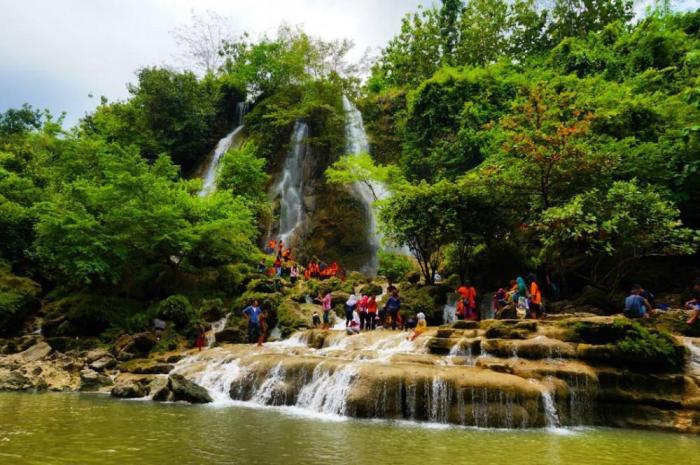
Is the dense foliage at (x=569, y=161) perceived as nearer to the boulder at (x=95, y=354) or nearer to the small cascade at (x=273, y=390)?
the small cascade at (x=273, y=390)

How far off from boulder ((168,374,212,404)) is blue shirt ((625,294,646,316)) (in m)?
12.4

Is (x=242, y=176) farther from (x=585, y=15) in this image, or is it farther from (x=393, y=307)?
(x=585, y=15)

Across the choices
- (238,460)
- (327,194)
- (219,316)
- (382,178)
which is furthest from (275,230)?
(238,460)

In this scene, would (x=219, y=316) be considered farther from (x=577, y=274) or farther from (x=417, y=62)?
(x=417, y=62)

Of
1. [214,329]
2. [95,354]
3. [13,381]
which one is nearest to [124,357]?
[95,354]

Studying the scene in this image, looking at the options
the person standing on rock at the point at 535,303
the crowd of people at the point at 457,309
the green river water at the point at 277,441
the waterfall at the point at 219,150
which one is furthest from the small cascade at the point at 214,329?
the waterfall at the point at 219,150

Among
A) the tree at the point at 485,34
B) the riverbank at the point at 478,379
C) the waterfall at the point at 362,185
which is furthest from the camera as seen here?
the tree at the point at 485,34

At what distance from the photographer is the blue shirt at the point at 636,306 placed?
14.3m

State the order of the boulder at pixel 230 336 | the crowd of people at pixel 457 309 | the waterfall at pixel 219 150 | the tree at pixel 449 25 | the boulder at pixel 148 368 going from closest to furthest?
1. the crowd of people at pixel 457 309
2. the boulder at pixel 148 368
3. the boulder at pixel 230 336
4. the waterfall at pixel 219 150
5. the tree at pixel 449 25

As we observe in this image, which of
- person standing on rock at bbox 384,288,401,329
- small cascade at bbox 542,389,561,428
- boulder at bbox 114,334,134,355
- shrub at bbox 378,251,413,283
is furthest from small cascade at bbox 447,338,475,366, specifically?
shrub at bbox 378,251,413,283

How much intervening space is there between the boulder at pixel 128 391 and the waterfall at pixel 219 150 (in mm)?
21873

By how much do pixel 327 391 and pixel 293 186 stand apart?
2496 centimetres

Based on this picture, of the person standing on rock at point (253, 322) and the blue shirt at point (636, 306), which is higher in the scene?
the blue shirt at point (636, 306)

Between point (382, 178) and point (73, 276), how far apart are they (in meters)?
Answer: 17.1
